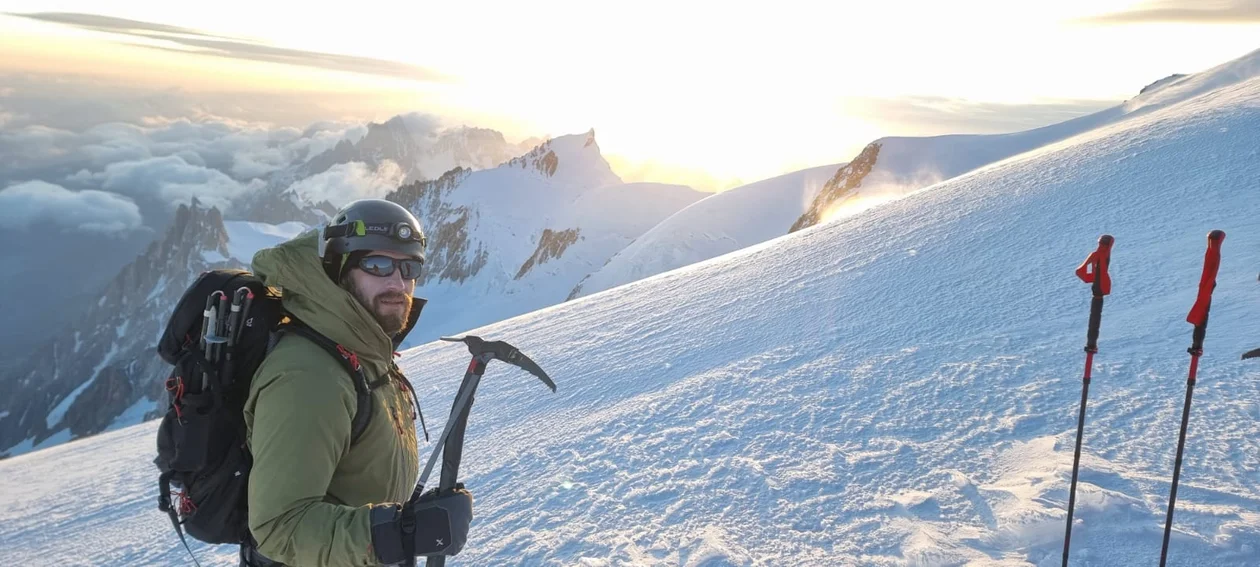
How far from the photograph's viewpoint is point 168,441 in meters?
2.43

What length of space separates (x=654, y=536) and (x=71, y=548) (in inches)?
246

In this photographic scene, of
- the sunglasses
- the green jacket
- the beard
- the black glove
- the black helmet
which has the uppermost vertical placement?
the black helmet

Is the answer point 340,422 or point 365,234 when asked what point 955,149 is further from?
point 340,422

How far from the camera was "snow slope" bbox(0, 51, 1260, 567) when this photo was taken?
4.13 meters

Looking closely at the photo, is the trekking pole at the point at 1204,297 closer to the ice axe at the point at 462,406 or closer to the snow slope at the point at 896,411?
the snow slope at the point at 896,411

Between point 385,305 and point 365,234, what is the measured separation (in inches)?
11.8

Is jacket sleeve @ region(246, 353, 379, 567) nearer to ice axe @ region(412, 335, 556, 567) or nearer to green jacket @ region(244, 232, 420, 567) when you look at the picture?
green jacket @ region(244, 232, 420, 567)

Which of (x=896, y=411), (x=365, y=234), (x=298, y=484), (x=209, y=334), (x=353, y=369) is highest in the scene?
(x=365, y=234)

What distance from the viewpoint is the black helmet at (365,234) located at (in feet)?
9.18

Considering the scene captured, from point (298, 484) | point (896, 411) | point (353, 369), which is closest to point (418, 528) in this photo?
point (298, 484)

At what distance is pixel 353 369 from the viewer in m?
Answer: 2.47

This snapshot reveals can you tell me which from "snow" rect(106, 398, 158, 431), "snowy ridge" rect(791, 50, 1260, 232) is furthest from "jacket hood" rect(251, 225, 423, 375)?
"snow" rect(106, 398, 158, 431)

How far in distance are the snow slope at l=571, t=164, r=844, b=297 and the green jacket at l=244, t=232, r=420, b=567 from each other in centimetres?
3937

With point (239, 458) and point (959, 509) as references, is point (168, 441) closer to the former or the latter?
point (239, 458)
